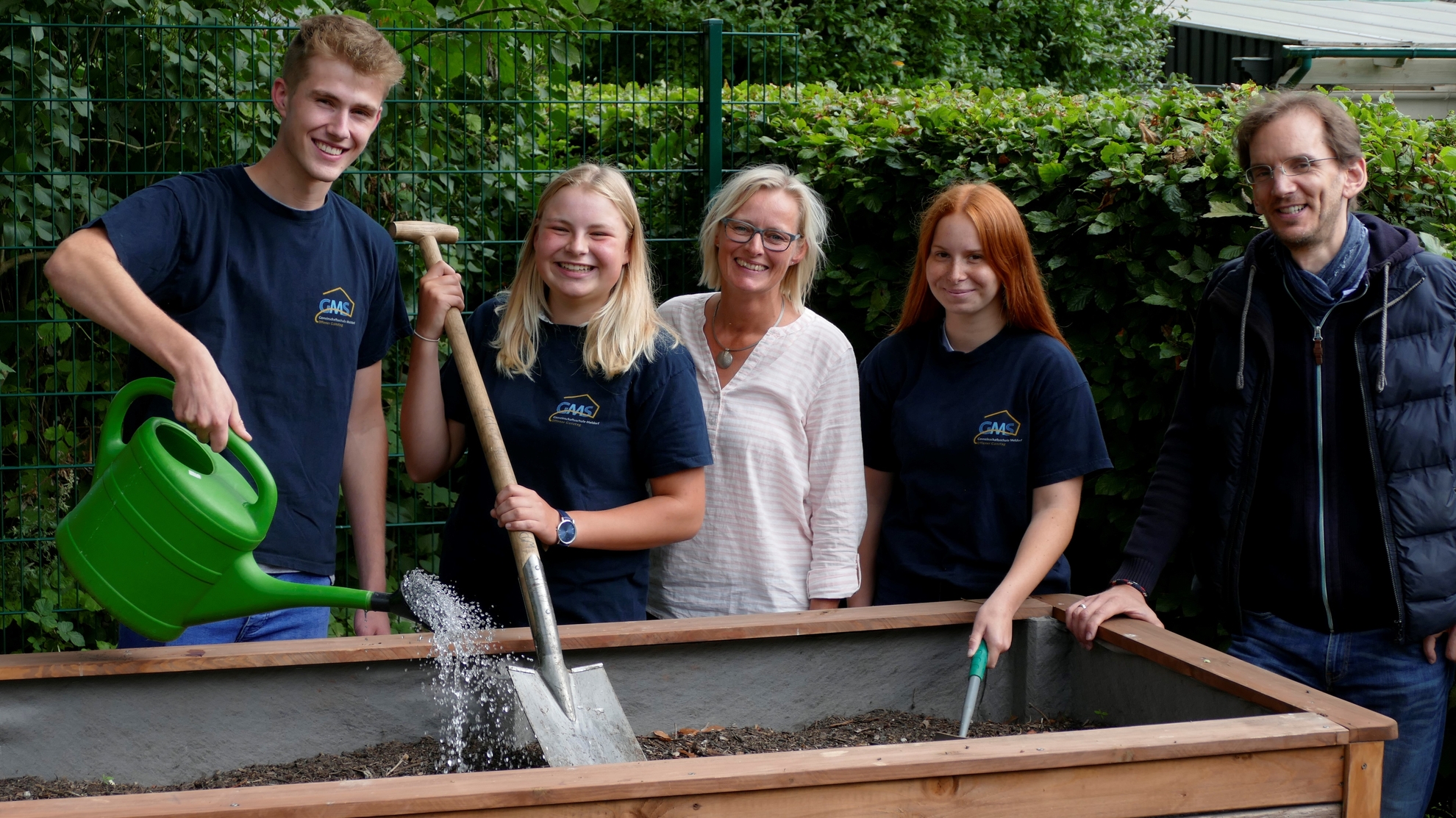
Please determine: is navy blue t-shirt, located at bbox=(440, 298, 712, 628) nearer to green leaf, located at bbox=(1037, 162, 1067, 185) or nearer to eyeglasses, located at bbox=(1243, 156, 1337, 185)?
eyeglasses, located at bbox=(1243, 156, 1337, 185)

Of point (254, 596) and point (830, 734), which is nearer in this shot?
point (254, 596)

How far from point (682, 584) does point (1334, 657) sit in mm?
1127

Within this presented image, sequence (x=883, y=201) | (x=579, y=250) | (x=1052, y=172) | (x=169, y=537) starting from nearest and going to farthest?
(x=169, y=537)
(x=579, y=250)
(x=1052, y=172)
(x=883, y=201)

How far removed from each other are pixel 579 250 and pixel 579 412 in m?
0.28

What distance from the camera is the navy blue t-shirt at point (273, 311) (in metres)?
1.97

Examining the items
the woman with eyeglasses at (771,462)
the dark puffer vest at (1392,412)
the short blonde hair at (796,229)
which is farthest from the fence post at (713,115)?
the dark puffer vest at (1392,412)

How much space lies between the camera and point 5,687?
1789 mm

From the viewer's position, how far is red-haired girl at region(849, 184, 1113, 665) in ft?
7.16

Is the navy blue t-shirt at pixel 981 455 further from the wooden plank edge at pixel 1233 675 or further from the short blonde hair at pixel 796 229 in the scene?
the short blonde hair at pixel 796 229

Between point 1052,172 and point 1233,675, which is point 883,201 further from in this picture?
point 1233,675

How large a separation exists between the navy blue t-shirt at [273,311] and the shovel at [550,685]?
23 cm

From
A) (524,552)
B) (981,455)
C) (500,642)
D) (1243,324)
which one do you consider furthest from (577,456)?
(1243,324)

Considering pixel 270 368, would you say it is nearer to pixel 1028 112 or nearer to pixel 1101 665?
pixel 1101 665

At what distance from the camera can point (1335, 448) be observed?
201 cm
